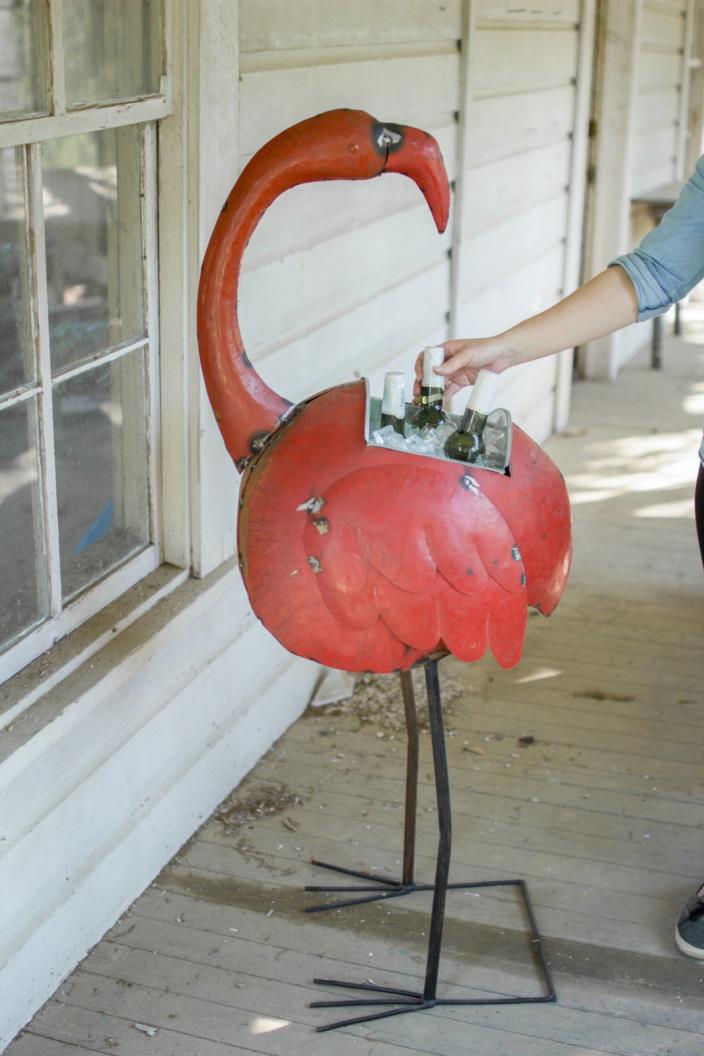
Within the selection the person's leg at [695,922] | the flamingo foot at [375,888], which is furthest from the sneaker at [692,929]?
the flamingo foot at [375,888]

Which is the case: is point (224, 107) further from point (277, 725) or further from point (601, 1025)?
point (601, 1025)

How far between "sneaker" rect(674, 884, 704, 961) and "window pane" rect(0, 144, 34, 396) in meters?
1.64

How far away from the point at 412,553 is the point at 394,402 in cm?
25

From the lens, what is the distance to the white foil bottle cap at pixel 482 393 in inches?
80.8

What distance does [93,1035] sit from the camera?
2.30 meters

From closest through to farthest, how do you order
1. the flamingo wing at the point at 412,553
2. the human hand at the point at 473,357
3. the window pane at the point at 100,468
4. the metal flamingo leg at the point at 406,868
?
the flamingo wing at the point at 412,553 < the human hand at the point at 473,357 < the window pane at the point at 100,468 < the metal flamingo leg at the point at 406,868

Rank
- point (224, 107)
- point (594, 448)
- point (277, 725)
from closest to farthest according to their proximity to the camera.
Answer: point (224, 107), point (277, 725), point (594, 448)

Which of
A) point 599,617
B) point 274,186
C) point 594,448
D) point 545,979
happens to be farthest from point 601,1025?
point 594,448

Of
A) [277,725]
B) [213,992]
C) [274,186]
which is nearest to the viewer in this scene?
[274,186]

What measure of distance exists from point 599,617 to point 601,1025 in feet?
6.14

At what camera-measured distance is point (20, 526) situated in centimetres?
233

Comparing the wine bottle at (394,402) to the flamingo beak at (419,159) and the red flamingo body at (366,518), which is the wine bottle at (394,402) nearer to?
the red flamingo body at (366,518)

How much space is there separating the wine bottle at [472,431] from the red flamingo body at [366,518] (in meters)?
0.05

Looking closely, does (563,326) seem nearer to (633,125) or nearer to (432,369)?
(432,369)
